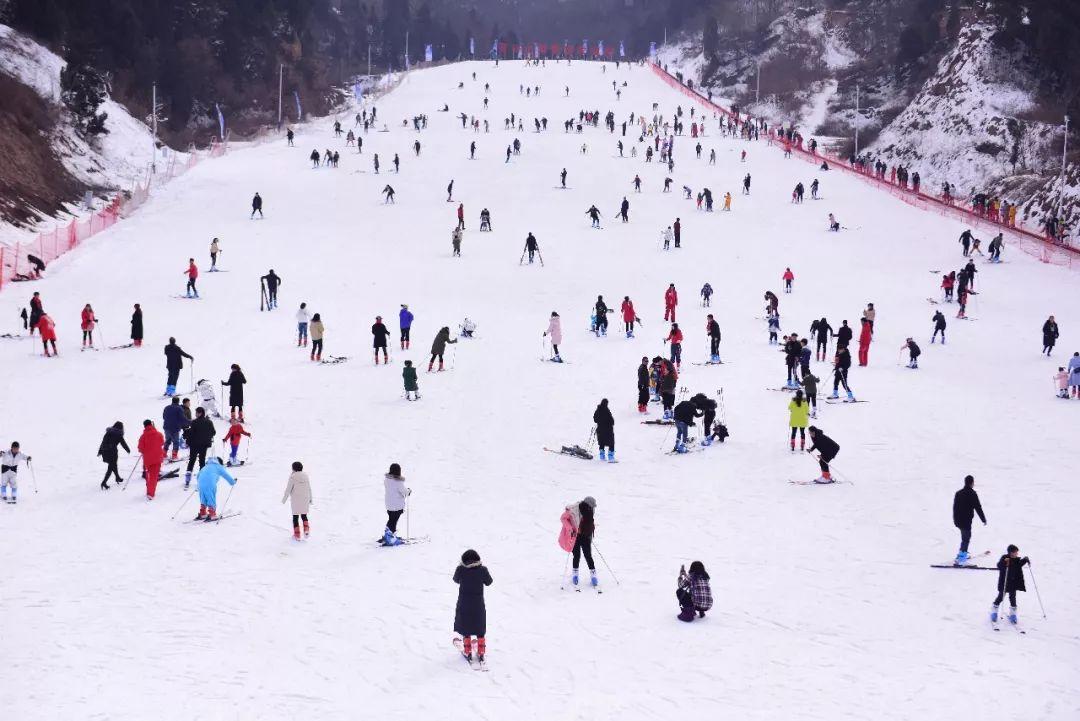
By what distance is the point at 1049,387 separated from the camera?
75.6 feet

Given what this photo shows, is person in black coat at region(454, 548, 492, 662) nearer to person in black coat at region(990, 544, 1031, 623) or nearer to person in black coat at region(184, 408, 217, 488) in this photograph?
person in black coat at region(990, 544, 1031, 623)

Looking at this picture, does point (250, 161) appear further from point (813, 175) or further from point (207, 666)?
point (207, 666)

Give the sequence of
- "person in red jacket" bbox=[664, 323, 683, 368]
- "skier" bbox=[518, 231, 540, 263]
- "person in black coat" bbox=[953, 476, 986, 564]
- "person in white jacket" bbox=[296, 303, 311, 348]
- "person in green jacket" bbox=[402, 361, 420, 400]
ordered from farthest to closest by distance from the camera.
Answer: "skier" bbox=[518, 231, 540, 263] → "person in white jacket" bbox=[296, 303, 311, 348] → "person in red jacket" bbox=[664, 323, 683, 368] → "person in green jacket" bbox=[402, 361, 420, 400] → "person in black coat" bbox=[953, 476, 986, 564]

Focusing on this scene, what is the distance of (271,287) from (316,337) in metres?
5.68

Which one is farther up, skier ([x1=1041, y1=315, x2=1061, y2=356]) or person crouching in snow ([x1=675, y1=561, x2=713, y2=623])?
skier ([x1=1041, y1=315, x2=1061, y2=356])

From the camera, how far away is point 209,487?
1409 centimetres

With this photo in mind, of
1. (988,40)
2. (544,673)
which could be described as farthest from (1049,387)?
(988,40)

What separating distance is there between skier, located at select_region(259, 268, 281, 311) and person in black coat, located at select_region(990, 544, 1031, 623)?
21.8 metres

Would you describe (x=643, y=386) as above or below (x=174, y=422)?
above

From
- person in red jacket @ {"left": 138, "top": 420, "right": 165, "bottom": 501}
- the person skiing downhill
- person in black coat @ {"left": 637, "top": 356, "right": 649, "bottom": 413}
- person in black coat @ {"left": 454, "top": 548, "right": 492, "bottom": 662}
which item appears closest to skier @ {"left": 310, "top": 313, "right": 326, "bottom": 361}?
the person skiing downhill

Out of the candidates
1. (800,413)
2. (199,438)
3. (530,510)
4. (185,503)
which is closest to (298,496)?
(185,503)

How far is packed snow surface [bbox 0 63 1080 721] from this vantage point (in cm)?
1010

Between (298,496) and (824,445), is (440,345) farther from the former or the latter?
(298,496)

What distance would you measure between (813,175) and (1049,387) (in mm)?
30866
